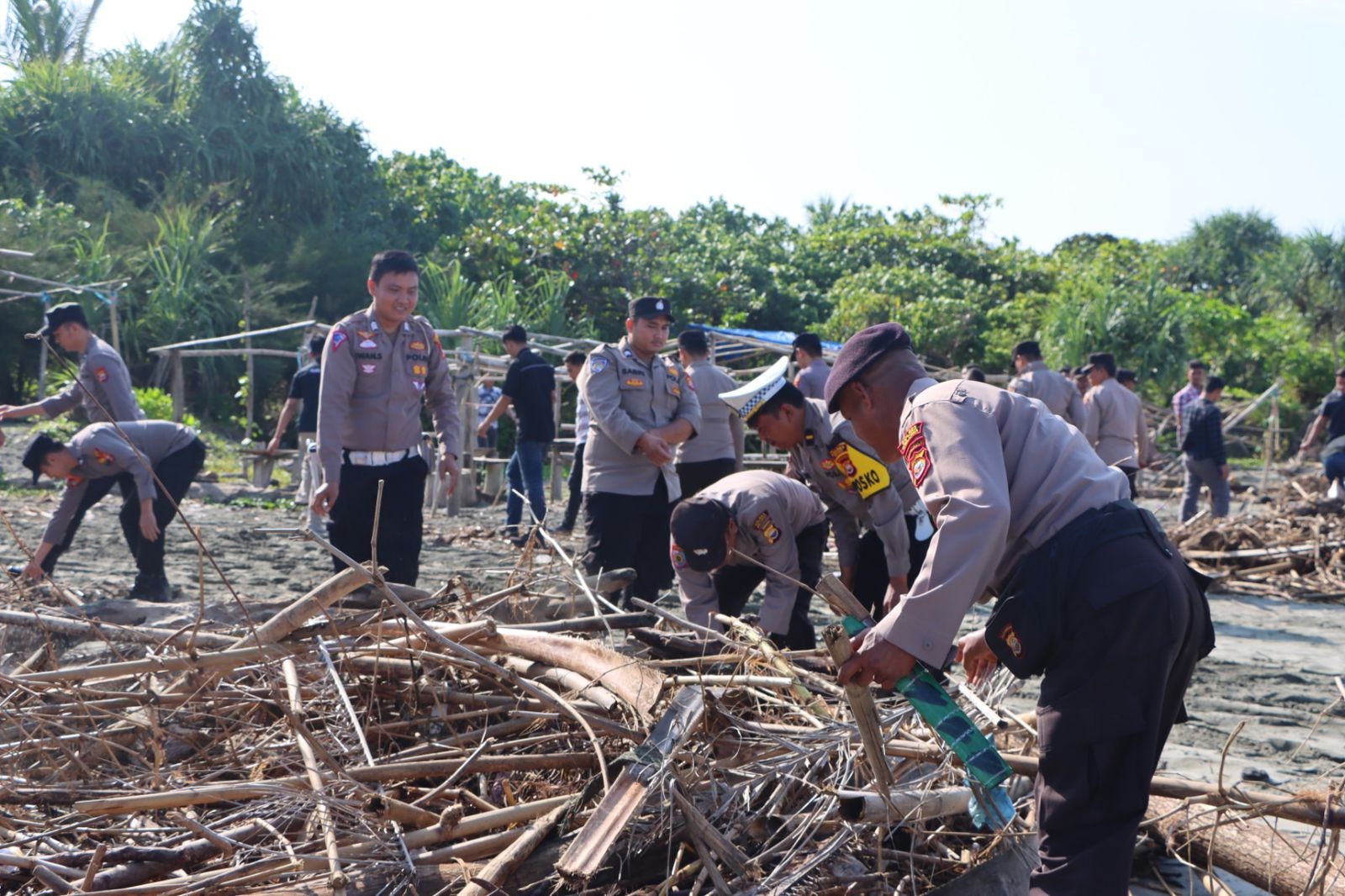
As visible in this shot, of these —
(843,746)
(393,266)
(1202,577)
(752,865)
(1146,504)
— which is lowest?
(1146,504)

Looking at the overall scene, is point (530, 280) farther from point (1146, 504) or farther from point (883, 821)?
point (883, 821)

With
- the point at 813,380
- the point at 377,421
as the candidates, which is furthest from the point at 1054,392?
the point at 377,421

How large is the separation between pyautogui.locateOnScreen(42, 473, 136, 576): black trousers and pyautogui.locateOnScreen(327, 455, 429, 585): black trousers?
6.28ft

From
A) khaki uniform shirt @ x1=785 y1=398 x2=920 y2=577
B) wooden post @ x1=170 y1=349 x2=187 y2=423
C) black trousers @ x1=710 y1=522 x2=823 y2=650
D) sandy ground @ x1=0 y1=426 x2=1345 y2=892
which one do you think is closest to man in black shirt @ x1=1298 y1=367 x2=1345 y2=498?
sandy ground @ x1=0 y1=426 x2=1345 y2=892

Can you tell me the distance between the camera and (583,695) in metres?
3.11

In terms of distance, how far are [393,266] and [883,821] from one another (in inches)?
128

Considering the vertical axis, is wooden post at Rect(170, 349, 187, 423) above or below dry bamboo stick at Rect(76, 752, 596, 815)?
below

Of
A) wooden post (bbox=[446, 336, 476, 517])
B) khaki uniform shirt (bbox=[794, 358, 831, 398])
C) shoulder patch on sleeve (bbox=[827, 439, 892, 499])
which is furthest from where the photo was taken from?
wooden post (bbox=[446, 336, 476, 517])

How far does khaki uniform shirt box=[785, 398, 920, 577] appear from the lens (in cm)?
455

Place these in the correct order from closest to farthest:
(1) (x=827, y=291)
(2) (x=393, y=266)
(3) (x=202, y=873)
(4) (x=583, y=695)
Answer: (3) (x=202, y=873) < (4) (x=583, y=695) < (2) (x=393, y=266) < (1) (x=827, y=291)

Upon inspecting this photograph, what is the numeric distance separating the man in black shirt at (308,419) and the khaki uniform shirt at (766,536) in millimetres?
4380

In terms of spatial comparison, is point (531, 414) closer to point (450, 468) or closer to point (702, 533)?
point (450, 468)

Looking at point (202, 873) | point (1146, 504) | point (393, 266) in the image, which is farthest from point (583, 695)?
point (1146, 504)

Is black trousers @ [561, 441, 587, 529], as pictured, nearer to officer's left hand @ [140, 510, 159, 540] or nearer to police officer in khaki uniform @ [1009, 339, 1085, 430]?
police officer in khaki uniform @ [1009, 339, 1085, 430]
